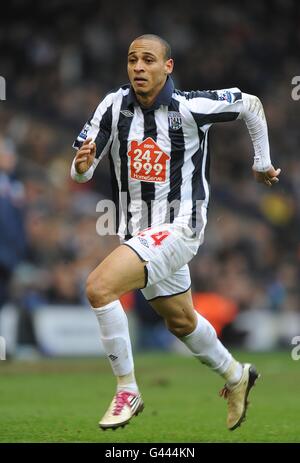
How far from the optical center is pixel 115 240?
679 inches

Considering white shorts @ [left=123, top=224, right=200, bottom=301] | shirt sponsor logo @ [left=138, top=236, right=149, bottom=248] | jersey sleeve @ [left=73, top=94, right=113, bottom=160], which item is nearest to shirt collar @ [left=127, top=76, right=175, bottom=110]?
jersey sleeve @ [left=73, top=94, right=113, bottom=160]

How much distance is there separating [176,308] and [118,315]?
2.38 feet

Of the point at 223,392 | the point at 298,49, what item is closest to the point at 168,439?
the point at 223,392

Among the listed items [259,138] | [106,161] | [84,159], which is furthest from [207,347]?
[106,161]

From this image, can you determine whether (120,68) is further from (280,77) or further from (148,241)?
(148,241)

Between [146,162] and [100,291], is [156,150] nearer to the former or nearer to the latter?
[146,162]

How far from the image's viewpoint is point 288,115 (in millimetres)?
21906

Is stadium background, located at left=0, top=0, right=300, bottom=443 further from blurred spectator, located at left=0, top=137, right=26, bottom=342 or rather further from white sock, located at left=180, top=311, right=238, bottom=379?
white sock, located at left=180, top=311, right=238, bottom=379

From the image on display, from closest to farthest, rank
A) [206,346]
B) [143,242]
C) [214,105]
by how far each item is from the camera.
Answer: [143,242] < [214,105] < [206,346]

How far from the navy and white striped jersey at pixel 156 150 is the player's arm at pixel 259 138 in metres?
0.18

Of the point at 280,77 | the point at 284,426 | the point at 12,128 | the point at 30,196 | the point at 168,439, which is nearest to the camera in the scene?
the point at 168,439

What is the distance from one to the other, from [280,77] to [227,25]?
64.2 inches

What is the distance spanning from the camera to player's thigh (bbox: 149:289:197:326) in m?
7.39

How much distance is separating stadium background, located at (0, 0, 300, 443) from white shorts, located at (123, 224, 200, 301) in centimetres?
97
